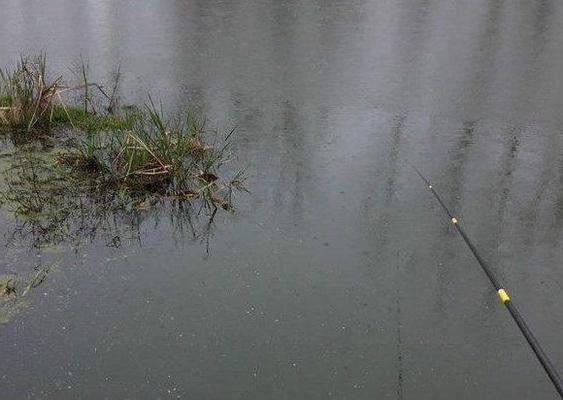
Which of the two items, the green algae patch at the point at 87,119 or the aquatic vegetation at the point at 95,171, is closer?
the aquatic vegetation at the point at 95,171

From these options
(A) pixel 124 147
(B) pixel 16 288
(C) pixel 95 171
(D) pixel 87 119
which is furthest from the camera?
(D) pixel 87 119

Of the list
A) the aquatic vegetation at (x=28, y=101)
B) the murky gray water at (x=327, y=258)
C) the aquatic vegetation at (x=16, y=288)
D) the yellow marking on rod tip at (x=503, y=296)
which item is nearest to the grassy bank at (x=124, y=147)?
the aquatic vegetation at (x=28, y=101)

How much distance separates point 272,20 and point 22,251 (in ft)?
15.0

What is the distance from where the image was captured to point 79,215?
279cm

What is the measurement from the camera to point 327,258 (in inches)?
99.9

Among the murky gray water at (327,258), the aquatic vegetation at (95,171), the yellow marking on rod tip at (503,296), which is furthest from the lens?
the aquatic vegetation at (95,171)

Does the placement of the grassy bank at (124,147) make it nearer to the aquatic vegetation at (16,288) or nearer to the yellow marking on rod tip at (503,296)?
the aquatic vegetation at (16,288)

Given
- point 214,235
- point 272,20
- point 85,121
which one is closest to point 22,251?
point 214,235

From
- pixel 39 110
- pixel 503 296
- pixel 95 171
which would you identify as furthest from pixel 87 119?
pixel 503 296

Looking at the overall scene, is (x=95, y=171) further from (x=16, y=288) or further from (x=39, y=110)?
(x=16, y=288)

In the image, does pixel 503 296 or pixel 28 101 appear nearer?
pixel 503 296

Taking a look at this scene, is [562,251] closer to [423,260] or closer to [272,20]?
[423,260]

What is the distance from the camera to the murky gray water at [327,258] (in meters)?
1.95

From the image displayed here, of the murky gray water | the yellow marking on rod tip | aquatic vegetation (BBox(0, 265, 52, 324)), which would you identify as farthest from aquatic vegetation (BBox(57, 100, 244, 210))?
the yellow marking on rod tip
